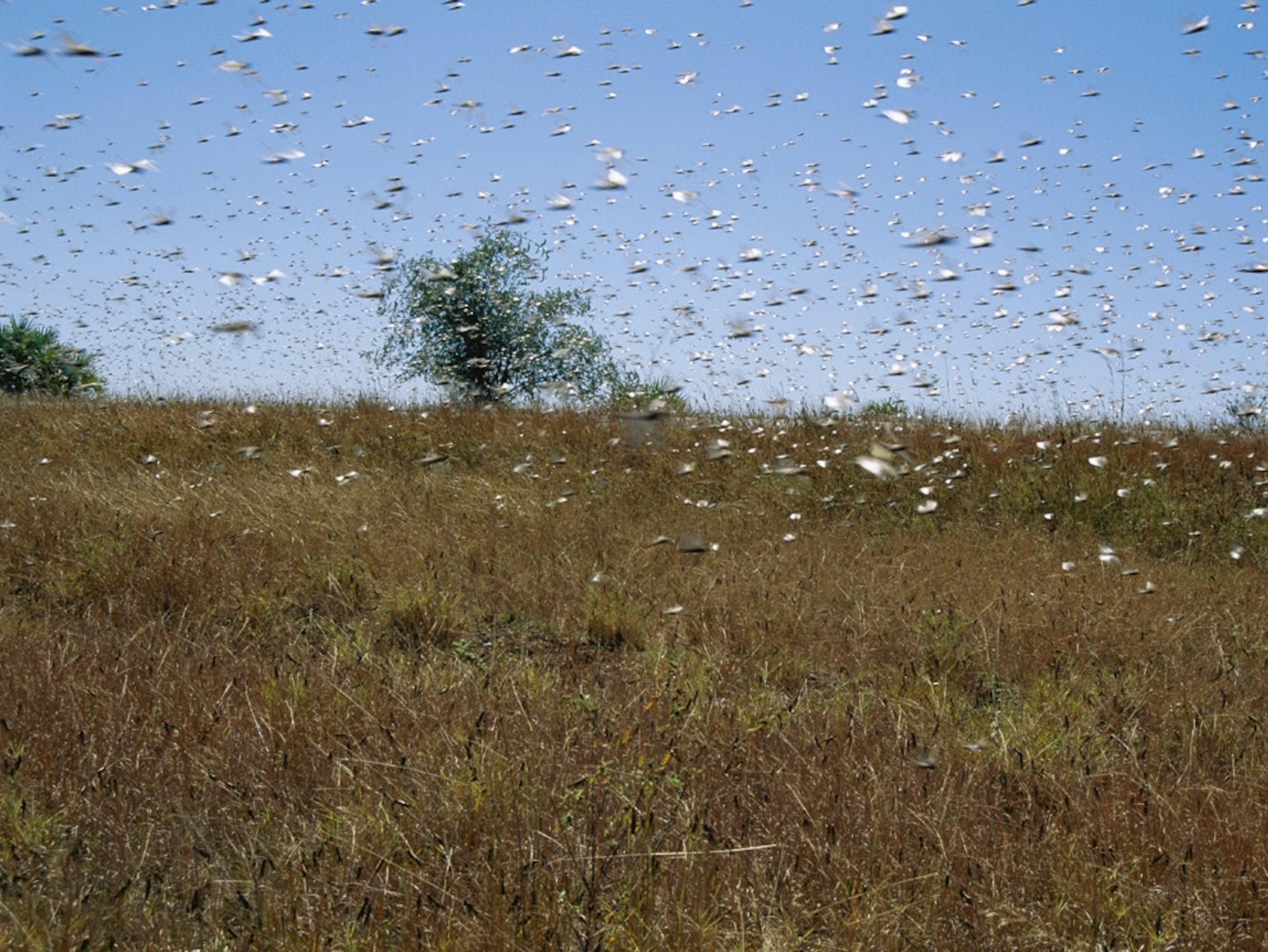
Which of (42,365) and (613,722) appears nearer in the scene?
(613,722)

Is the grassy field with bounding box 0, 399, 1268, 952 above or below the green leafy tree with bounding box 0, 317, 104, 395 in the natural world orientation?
above

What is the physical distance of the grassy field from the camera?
8.70ft

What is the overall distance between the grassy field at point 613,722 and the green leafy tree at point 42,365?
44.9 ft

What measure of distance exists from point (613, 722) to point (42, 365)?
89.8 ft

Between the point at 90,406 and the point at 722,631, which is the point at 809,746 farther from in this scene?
the point at 90,406

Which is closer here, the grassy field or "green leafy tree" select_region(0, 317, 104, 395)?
the grassy field

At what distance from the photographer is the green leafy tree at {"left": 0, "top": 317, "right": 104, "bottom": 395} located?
898 inches

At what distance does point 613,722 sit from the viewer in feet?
12.4

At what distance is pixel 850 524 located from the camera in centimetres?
840

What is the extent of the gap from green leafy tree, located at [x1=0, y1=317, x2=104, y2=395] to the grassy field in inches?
538

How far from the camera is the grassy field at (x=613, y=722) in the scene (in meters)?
2.65

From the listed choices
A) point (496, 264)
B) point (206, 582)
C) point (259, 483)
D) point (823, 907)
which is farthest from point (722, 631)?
point (496, 264)

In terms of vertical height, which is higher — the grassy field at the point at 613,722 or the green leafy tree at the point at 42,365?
the grassy field at the point at 613,722

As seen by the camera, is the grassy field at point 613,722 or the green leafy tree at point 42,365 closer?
the grassy field at point 613,722
